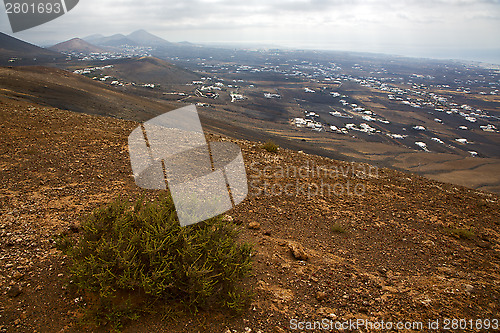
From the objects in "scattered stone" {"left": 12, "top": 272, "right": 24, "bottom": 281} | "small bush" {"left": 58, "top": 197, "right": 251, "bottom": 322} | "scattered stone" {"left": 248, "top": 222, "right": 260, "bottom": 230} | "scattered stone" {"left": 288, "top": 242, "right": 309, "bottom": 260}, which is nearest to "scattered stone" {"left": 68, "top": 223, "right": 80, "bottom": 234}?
"small bush" {"left": 58, "top": 197, "right": 251, "bottom": 322}

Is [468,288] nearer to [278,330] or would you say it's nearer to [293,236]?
[293,236]

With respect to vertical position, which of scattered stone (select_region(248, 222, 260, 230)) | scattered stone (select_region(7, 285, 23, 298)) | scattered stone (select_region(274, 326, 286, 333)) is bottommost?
scattered stone (select_region(274, 326, 286, 333))

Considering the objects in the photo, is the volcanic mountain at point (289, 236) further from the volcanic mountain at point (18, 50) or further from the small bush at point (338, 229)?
the volcanic mountain at point (18, 50)

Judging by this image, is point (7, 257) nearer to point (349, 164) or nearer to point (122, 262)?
point (122, 262)

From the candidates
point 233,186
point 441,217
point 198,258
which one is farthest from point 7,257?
point 441,217

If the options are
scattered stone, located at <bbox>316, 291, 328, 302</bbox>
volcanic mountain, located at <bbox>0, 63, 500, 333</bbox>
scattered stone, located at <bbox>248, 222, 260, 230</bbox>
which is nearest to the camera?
volcanic mountain, located at <bbox>0, 63, 500, 333</bbox>

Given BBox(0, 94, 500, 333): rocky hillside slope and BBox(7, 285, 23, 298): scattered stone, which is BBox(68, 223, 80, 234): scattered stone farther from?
BBox(7, 285, 23, 298): scattered stone

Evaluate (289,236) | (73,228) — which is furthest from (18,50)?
(289,236)
